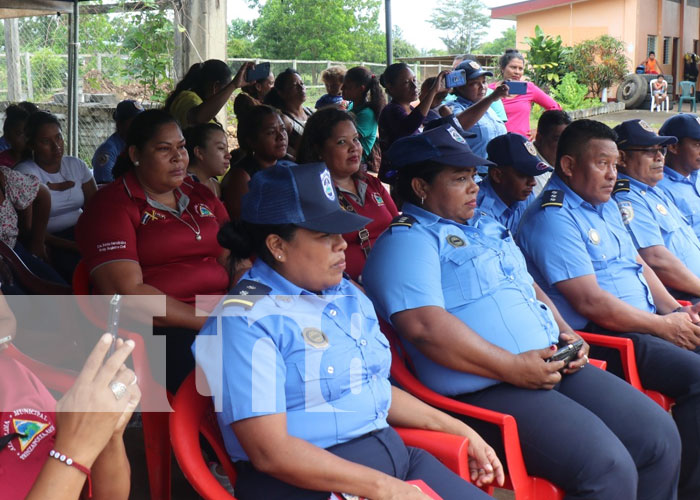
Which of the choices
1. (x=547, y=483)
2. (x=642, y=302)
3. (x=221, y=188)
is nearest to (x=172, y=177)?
(x=221, y=188)

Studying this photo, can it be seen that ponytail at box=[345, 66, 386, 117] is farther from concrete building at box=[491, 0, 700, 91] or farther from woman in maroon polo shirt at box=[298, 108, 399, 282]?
concrete building at box=[491, 0, 700, 91]

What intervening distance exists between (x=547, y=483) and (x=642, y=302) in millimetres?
1168

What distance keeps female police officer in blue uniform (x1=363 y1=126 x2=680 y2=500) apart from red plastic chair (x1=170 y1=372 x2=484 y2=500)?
0.92 feet

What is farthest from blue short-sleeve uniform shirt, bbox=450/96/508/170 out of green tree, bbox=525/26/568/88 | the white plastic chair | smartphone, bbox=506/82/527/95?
the white plastic chair

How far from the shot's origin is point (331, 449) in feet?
5.98

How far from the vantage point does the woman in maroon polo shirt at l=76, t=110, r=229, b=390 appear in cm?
257

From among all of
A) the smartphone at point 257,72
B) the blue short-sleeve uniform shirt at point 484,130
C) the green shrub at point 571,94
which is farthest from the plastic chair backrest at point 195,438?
the green shrub at point 571,94

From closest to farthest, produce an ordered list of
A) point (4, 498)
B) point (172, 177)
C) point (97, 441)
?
point (97, 441) < point (4, 498) < point (172, 177)

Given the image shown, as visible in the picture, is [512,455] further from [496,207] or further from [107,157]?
[107,157]

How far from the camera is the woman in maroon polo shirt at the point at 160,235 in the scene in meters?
2.57

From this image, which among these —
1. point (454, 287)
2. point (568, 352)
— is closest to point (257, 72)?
point (454, 287)

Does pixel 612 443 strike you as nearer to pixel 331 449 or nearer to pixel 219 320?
pixel 331 449

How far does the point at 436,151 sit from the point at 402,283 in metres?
0.50

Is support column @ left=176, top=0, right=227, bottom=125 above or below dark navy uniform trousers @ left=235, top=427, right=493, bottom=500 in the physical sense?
above
